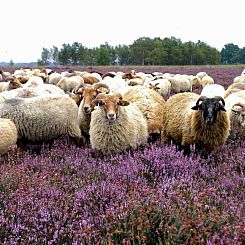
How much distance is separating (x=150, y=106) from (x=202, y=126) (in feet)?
6.64

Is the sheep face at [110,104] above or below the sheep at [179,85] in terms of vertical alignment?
above

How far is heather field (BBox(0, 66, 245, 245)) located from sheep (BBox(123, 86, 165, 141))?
1912mm

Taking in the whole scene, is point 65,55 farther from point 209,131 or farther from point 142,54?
point 209,131

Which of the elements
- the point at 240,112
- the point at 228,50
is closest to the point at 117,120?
the point at 240,112

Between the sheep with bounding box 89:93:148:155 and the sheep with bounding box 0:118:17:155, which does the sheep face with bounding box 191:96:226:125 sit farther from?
the sheep with bounding box 0:118:17:155

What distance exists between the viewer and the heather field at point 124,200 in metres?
3.36

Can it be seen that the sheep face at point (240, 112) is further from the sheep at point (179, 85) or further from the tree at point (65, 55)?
the tree at point (65, 55)

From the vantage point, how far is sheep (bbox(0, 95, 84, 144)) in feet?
24.0

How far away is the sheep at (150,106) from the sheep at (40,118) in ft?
4.78

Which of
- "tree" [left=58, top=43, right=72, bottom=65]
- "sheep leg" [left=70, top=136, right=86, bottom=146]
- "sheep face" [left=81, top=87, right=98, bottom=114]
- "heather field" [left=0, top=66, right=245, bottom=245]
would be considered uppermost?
"sheep face" [left=81, top=87, right=98, bottom=114]

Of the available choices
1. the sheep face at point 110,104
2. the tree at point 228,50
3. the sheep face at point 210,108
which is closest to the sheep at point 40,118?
the sheep face at point 110,104

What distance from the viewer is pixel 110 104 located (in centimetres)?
664

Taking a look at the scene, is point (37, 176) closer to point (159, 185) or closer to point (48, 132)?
point (159, 185)

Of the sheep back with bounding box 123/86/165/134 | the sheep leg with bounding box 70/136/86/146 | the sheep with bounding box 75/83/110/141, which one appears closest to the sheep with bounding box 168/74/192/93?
the sheep back with bounding box 123/86/165/134
